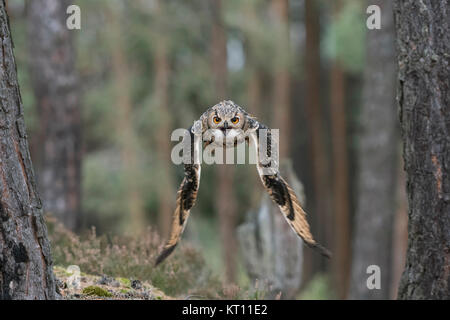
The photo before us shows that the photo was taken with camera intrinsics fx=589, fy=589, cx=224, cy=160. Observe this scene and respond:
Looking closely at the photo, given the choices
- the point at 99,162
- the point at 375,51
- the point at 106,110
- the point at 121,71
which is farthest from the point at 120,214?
the point at 375,51

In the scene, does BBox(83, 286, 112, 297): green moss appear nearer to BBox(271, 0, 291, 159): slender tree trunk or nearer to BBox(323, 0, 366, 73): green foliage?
BBox(271, 0, 291, 159): slender tree trunk

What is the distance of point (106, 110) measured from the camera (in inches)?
647

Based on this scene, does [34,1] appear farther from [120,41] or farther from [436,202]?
[436,202]

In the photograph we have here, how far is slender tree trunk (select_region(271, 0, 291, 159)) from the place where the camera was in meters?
15.3

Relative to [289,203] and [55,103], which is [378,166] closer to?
[55,103]

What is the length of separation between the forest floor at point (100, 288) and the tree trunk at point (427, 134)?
2.07 metres

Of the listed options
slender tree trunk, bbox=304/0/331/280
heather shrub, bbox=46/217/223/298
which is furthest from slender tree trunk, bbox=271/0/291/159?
heather shrub, bbox=46/217/223/298

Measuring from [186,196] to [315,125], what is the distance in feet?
45.1

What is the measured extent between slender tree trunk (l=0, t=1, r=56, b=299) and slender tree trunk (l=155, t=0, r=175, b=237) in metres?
11.7

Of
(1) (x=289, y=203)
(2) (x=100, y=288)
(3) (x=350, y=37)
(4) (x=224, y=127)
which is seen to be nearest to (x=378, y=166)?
(3) (x=350, y=37)

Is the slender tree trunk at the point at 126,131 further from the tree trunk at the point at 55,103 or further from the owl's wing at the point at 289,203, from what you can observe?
the owl's wing at the point at 289,203

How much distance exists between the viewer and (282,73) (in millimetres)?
16141

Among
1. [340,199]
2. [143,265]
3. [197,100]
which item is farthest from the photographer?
[197,100]

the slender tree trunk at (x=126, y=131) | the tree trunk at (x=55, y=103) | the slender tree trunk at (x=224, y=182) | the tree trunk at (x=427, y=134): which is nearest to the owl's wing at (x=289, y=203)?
the tree trunk at (x=427, y=134)
